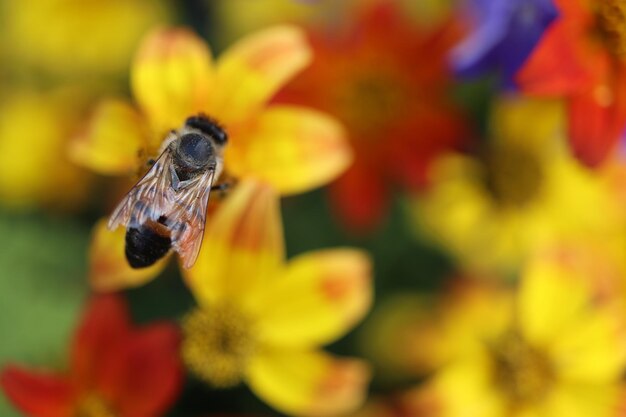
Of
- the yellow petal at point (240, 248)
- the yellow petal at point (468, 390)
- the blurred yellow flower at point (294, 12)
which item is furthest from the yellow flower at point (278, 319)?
the blurred yellow flower at point (294, 12)

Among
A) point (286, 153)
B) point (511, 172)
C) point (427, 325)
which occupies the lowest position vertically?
point (427, 325)

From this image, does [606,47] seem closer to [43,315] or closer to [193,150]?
[193,150]

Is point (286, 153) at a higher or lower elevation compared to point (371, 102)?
higher

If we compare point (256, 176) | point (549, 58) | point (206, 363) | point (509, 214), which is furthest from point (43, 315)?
point (549, 58)

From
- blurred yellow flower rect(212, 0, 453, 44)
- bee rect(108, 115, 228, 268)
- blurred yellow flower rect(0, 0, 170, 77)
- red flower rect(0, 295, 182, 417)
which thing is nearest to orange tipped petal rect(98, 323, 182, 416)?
red flower rect(0, 295, 182, 417)

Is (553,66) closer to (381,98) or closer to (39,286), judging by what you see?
(381,98)

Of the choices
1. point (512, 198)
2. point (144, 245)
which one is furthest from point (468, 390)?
point (144, 245)

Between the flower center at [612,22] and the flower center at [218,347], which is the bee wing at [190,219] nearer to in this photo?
the flower center at [218,347]
